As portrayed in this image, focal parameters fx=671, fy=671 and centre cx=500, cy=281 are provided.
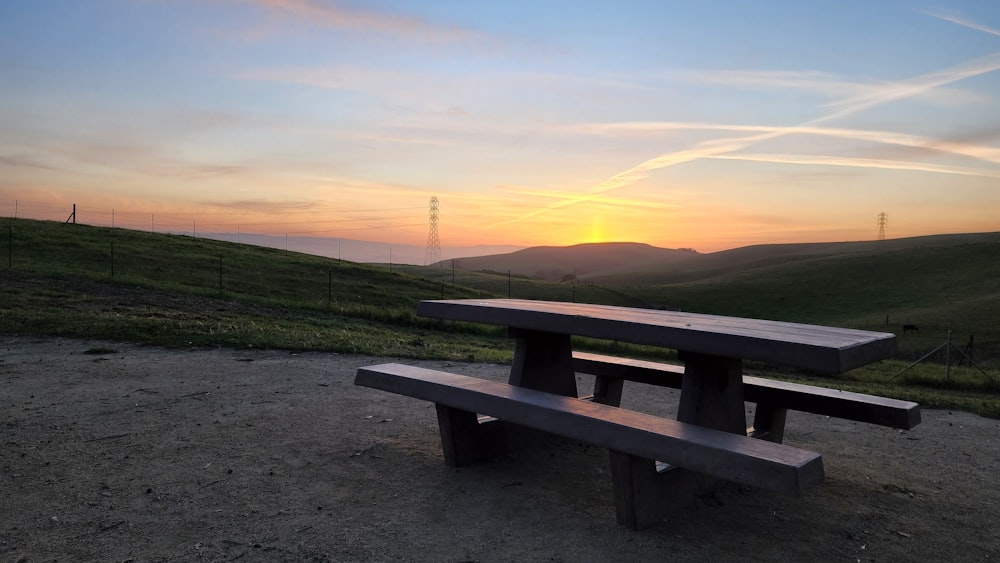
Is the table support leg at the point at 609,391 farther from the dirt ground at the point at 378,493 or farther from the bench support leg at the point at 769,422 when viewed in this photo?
the bench support leg at the point at 769,422

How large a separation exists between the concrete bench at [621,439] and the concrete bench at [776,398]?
4.71ft

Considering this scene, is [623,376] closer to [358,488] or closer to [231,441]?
[358,488]

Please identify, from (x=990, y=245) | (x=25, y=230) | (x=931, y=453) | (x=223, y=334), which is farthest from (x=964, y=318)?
(x=25, y=230)

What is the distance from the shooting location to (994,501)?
451 cm

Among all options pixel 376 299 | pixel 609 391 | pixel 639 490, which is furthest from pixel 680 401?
pixel 376 299

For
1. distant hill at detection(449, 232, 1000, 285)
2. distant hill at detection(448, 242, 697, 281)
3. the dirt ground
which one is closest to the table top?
the dirt ground

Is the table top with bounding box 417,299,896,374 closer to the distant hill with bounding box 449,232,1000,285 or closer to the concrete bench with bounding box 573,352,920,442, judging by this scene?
the concrete bench with bounding box 573,352,920,442

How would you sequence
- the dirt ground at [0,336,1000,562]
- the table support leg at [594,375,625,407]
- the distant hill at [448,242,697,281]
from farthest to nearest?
the distant hill at [448,242,697,281] < the table support leg at [594,375,625,407] < the dirt ground at [0,336,1000,562]

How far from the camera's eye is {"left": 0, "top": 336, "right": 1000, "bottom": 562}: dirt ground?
350 centimetres

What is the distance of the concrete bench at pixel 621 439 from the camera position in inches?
122

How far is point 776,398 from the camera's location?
502 cm

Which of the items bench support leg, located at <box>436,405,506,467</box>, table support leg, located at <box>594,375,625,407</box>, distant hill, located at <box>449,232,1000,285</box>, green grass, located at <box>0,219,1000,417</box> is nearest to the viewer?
bench support leg, located at <box>436,405,506,467</box>

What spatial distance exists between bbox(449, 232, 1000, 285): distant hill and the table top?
75189 mm

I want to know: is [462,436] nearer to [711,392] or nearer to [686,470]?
[686,470]
